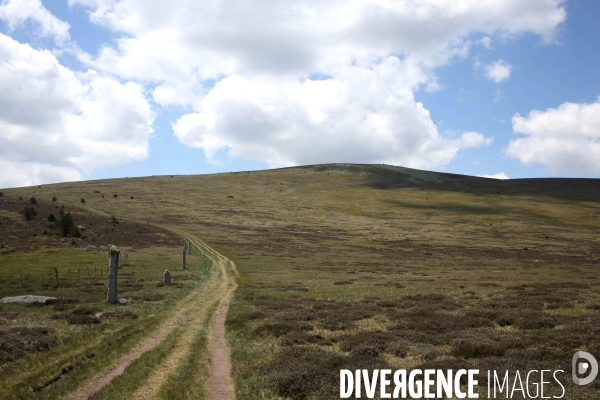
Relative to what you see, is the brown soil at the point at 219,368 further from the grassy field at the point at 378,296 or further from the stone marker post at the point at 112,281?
the stone marker post at the point at 112,281

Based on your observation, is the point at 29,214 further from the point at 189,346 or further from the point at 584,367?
the point at 584,367

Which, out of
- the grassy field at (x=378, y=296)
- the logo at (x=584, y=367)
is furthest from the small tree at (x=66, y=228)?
the logo at (x=584, y=367)

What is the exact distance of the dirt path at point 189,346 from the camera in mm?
13641

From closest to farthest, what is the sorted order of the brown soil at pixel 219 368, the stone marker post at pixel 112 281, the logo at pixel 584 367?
the logo at pixel 584 367 → the brown soil at pixel 219 368 → the stone marker post at pixel 112 281

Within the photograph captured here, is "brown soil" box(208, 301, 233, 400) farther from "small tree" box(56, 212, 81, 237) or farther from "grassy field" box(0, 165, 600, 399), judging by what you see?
"small tree" box(56, 212, 81, 237)

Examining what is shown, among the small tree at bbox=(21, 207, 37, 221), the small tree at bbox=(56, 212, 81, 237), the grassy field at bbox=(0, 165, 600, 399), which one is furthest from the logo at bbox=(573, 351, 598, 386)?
the small tree at bbox=(21, 207, 37, 221)

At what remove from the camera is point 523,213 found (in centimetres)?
15638

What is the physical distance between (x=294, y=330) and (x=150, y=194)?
170880mm

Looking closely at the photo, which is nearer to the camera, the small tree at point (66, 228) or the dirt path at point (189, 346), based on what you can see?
the dirt path at point (189, 346)

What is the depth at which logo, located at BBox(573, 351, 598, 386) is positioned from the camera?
Answer: 12.1m

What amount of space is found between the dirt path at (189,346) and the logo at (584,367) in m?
10.7

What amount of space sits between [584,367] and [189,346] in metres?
15.6

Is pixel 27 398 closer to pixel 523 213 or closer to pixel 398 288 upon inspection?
pixel 398 288

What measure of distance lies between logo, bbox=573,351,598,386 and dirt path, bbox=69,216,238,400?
10740 millimetres
